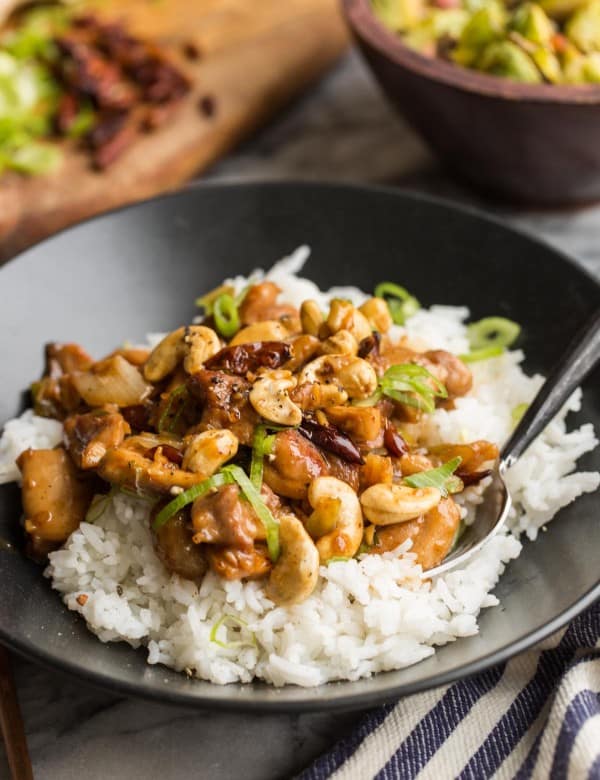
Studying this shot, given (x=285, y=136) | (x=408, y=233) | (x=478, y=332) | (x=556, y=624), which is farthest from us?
(x=285, y=136)

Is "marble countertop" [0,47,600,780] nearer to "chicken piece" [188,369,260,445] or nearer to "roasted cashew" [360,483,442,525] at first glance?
"roasted cashew" [360,483,442,525]

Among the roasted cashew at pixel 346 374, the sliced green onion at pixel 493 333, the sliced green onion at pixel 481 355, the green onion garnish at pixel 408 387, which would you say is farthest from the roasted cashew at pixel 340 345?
the sliced green onion at pixel 493 333

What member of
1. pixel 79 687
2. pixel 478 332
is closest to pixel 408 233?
pixel 478 332

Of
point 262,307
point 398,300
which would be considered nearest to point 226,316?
point 262,307

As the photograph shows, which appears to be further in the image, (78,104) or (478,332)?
(78,104)

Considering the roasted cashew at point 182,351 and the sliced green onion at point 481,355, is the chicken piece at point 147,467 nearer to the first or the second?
the roasted cashew at point 182,351

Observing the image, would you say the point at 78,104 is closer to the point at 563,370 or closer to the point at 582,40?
the point at 582,40
